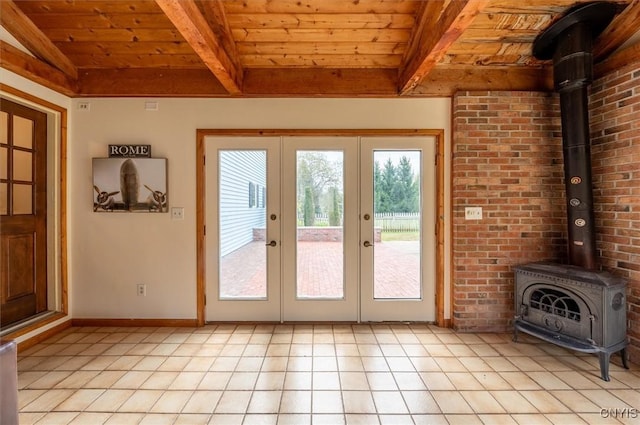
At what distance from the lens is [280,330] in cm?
307

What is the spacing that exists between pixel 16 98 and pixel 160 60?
1.25 meters

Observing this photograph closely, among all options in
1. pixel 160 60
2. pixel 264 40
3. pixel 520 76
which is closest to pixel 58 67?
pixel 160 60

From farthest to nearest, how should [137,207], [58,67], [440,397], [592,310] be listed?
[137,207]
[58,67]
[592,310]
[440,397]

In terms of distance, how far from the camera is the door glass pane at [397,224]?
3230 mm

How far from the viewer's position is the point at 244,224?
324cm

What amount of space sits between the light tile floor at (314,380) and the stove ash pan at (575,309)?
22 centimetres

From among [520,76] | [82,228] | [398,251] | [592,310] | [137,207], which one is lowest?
[592,310]

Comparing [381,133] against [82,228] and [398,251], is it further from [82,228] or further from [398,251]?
[82,228]

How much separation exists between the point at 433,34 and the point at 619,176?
199 centimetres

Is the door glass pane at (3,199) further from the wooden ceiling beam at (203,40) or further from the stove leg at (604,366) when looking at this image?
the stove leg at (604,366)

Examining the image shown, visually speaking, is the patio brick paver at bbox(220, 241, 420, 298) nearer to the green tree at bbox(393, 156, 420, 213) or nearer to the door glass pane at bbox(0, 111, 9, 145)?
the green tree at bbox(393, 156, 420, 213)

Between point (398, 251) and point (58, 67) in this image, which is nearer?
point (58, 67)

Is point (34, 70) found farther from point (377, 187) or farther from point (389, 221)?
point (389, 221)

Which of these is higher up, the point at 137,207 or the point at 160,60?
the point at 160,60
